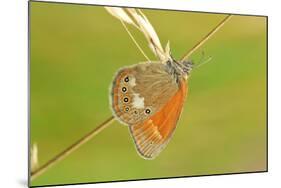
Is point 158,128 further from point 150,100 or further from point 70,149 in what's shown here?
point 70,149

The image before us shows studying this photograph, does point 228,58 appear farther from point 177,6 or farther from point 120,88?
point 120,88

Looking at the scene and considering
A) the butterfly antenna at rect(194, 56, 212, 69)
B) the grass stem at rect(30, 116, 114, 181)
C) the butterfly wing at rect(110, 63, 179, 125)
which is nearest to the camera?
the grass stem at rect(30, 116, 114, 181)

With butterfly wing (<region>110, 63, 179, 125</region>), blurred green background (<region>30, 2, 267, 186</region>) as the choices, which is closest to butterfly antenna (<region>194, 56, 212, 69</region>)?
blurred green background (<region>30, 2, 267, 186</region>)

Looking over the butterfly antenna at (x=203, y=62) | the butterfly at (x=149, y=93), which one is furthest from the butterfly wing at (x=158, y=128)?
the butterfly antenna at (x=203, y=62)

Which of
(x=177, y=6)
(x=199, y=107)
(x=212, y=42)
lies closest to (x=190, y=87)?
(x=199, y=107)

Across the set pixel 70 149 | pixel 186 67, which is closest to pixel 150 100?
pixel 186 67

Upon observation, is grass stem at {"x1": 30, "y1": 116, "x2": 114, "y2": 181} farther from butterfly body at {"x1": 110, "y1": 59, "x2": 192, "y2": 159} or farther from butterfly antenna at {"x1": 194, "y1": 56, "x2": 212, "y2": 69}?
butterfly antenna at {"x1": 194, "y1": 56, "x2": 212, "y2": 69}

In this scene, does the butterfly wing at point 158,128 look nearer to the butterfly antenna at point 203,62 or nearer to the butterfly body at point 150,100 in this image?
the butterfly body at point 150,100
